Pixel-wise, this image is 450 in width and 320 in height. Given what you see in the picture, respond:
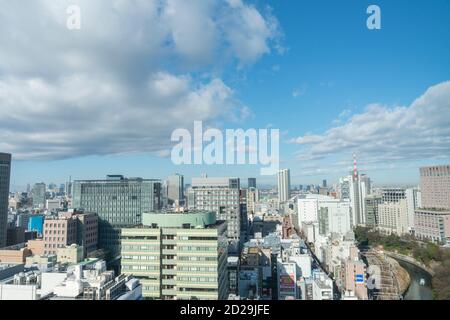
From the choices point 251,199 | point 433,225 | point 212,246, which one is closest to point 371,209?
point 433,225

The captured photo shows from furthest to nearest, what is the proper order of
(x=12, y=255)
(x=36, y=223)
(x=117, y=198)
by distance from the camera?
(x=36, y=223) < (x=117, y=198) < (x=12, y=255)

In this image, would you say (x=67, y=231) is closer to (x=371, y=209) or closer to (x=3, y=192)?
(x=3, y=192)

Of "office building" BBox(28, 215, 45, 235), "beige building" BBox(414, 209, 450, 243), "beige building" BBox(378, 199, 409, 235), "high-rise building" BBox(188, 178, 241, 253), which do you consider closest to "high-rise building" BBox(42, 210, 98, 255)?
"office building" BBox(28, 215, 45, 235)

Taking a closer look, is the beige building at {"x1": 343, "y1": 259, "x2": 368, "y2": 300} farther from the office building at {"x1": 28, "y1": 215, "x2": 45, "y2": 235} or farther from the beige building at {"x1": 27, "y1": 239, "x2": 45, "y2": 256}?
the office building at {"x1": 28, "y1": 215, "x2": 45, "y2": 235}

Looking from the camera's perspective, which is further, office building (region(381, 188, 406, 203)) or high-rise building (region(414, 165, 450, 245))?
office building (region(381, 188, 406, 203))

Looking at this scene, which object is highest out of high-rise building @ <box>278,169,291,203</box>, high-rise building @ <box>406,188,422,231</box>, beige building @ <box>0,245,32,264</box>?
high-rise building @ <box>278,169,291,203</box>

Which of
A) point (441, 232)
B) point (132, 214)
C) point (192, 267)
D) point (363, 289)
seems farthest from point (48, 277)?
point (441, 232)

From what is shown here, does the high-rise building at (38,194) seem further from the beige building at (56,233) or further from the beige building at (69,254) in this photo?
the beige building at (69,254)
